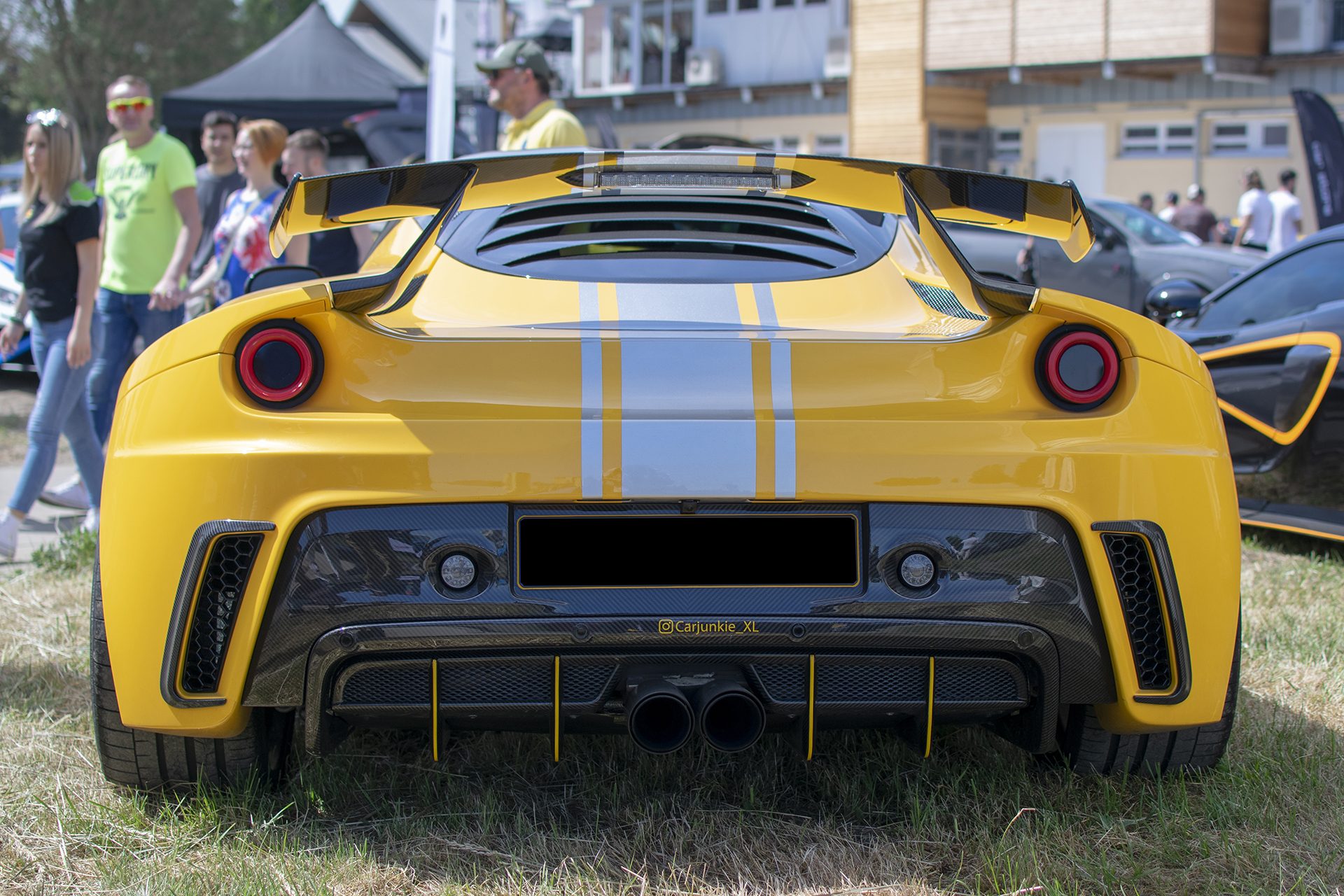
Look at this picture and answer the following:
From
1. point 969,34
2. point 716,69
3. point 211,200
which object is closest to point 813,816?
point 211,200

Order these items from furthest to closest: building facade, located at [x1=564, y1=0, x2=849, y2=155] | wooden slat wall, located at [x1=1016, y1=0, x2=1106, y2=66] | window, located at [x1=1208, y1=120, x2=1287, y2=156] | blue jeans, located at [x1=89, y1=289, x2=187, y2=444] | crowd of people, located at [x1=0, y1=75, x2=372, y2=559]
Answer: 1. building facade, located at [x1=564, y1=0, x2=849, y2=155]
2. wooden slat wall, located at [x1=1016, y1=0, x2=1106, y2=66]
3. window, located at [x1=1208, y1=120, x2=1287, y2=156]
4. blue jeans, located at [x1=89, y1=289, x2=187, y2=444]
5. crowd of people, located at [x1=0, y1=75, x2=372, y2=559]

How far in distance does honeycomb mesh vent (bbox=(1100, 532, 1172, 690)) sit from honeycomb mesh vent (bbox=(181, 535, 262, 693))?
144cm

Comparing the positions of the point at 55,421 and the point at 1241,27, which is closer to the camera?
the point at 55,421

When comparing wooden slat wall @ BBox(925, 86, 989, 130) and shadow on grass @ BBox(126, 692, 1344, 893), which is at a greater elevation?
wooden slat wall @ BBox(925, 86, 989, 130)

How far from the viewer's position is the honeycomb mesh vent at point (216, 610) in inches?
77.8

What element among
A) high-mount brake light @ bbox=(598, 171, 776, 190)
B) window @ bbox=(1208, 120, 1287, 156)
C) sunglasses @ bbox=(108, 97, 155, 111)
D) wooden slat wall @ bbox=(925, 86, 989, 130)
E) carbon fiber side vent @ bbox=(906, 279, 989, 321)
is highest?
wooden slat wall @ bbox=(925, 86, 989, 130)

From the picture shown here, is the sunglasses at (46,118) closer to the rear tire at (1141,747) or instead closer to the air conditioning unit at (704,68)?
the rear tire at (1141,747)

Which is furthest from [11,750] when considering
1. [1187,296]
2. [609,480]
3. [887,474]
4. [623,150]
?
[1187,296]

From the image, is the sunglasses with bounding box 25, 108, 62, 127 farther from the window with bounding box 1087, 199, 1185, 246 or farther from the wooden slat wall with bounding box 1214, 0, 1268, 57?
the wooden slat wall with bounding box 1214, 0, 1268, 57

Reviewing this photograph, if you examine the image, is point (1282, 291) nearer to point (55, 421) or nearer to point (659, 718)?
point (659, 718)

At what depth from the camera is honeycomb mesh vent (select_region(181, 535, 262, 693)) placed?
1.98m

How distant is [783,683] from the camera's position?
2.04 meters

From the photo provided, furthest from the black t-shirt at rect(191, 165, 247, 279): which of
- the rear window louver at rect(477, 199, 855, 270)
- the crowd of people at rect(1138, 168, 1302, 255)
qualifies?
the crowd of people at rect(1138, 168, 1302, 255)

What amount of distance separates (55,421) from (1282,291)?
5.01 metres
